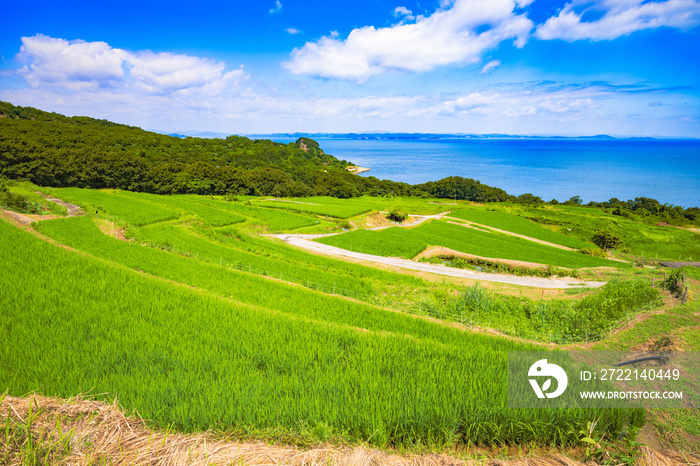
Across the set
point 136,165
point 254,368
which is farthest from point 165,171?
point 254,368

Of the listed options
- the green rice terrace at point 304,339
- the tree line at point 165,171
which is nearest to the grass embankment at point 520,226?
the green rice terrace at point 304,339

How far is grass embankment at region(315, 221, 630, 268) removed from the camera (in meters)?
34.9

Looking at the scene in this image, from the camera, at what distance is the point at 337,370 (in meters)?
6.92

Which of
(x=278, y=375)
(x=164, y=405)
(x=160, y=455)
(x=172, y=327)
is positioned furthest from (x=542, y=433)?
(x=172, y=327)

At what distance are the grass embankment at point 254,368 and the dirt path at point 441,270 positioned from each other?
55.0 feet

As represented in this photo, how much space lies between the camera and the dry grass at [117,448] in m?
3.30

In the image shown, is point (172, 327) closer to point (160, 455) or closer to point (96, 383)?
point (96, 383)

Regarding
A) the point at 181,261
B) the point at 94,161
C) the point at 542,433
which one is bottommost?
the point at 181,261

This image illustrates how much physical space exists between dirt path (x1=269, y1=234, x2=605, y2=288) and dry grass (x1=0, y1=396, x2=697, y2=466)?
23.5 meters

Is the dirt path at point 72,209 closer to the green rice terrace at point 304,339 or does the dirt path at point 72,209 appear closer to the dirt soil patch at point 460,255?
the green rice terrace at point 304,339

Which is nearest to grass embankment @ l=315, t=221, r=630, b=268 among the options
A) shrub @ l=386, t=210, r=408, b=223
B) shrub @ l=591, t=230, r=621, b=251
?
shrub @ l=386, t=210, r=408, b=223

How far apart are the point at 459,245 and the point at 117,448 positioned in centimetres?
3886

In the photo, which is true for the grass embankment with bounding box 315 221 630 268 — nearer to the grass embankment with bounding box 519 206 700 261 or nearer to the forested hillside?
the grass embankment with bounding box 519 206 700 261

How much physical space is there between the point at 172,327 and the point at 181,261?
1212 centimetres
